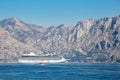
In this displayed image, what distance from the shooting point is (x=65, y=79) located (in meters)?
143

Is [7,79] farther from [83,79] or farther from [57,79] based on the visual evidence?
[83,79]

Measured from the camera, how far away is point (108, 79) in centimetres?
14162

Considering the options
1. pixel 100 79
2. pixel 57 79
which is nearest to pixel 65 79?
pixel 57 79

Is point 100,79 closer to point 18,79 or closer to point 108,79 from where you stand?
point 108,79

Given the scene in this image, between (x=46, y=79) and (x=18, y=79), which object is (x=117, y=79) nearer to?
(x=46, y=79)

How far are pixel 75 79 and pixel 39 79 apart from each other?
13344 millimetres

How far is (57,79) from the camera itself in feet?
466

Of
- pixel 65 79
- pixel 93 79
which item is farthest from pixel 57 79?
pixel 93 79

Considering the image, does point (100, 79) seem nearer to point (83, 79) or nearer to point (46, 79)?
point (83, 79)

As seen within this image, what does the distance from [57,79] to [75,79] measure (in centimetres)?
690

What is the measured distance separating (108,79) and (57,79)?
18.6 metres

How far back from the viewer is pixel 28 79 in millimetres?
142375

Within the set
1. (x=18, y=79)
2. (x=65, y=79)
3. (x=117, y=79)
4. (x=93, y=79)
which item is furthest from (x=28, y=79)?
(x=117, y=79)

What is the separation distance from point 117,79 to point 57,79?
2182cm
